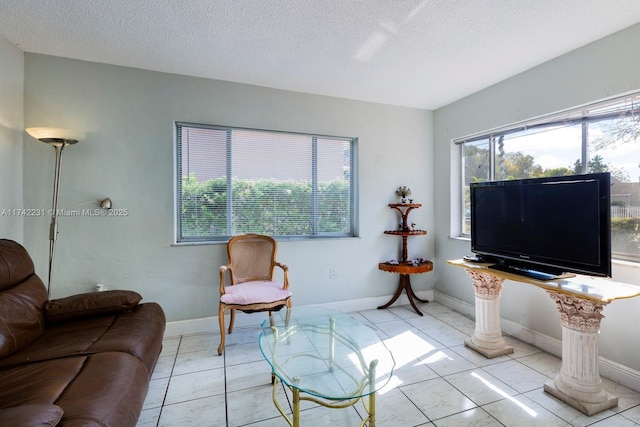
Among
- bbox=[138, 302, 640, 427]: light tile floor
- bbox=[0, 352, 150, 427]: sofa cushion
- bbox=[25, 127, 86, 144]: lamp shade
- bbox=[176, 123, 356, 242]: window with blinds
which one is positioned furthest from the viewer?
bbox=[176, 123, 356, 242]: window with blinds

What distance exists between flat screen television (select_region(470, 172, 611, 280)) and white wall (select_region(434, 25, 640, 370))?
49cm

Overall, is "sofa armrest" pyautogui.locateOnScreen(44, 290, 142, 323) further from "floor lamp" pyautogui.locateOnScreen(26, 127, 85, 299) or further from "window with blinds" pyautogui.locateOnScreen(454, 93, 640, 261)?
"window with blinds" pyautogui.locateOnScreen(454, 93, 640, 261)

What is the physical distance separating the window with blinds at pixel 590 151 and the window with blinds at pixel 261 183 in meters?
1.63

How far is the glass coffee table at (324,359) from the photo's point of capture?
1417 mm

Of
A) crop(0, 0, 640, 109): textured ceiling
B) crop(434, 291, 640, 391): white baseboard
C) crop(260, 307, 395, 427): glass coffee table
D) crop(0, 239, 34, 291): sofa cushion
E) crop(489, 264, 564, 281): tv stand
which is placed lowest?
crop(434, 291, 640, 391): white baseboard

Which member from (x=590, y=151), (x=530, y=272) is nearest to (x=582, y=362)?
(x=530, y=272)

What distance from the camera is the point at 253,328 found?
2965 millimetres

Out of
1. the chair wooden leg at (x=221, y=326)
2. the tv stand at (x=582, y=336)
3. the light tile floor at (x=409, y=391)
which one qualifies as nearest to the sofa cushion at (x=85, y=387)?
the light tile floor at (x=409, y=391)

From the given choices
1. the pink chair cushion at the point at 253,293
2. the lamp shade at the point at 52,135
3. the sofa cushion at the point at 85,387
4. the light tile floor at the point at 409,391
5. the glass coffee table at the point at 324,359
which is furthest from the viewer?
the pink chair cushion at the point at 253,293

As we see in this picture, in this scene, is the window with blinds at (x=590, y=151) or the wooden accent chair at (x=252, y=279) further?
the wooden accent chair at (x=252, y=279)

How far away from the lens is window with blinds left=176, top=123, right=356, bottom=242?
9.57 ft

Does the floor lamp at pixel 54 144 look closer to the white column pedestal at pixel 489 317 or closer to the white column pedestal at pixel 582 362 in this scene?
the white column pedestal at pixel 489 317

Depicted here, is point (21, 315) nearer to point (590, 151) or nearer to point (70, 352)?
point (70, 352)

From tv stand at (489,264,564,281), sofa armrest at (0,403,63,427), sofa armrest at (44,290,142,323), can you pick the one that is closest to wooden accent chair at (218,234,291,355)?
sofa armrest at (44,290,142,323)
